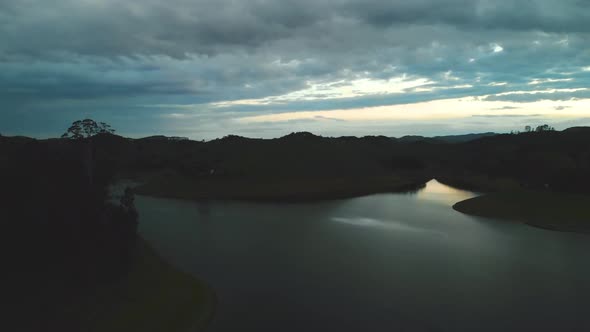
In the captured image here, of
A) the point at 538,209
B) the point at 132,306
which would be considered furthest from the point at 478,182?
the point at 132,306

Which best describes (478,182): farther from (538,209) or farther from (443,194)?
(538,209)

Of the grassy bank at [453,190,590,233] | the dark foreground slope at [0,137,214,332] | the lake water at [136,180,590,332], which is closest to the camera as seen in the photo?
the dark foreground slope at [0,137,214,332]

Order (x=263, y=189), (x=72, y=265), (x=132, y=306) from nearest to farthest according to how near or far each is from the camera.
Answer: (x=132, y=306) → (x=72, y=265) → (x=263, y=189)

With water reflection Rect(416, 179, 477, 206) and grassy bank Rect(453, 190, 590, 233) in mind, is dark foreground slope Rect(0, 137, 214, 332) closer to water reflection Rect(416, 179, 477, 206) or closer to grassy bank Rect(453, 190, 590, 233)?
grassy bank Rect(453, 190, 590, 233)

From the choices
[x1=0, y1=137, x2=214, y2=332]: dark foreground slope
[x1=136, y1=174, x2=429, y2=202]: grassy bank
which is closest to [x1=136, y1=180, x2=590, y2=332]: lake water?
[x1=0, y1=137, x2=214, y2=332]: dark foreground slope

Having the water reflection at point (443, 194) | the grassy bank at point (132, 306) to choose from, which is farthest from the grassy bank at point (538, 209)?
the grassy bank at point (132, 306)
